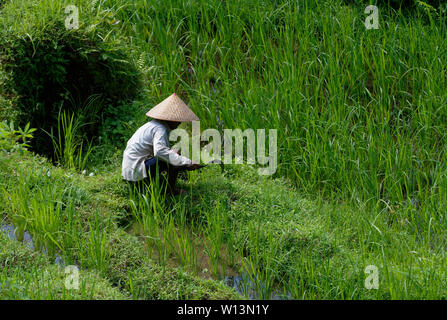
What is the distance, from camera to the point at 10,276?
3779mm

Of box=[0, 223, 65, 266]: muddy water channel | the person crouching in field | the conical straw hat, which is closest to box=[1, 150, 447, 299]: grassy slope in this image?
box=[0, 223, 65, 266]: muddy water channel

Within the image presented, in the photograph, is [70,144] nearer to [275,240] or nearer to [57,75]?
[57,75]

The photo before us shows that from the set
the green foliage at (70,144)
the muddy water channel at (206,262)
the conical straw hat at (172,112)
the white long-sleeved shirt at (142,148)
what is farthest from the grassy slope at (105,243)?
the conical straw hat at (172,112)

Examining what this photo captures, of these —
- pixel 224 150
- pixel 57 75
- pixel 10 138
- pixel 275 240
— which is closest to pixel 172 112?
pixel 224 150

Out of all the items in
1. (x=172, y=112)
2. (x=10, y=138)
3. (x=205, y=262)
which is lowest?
(x=205, y=262)

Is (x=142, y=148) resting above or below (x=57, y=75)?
below

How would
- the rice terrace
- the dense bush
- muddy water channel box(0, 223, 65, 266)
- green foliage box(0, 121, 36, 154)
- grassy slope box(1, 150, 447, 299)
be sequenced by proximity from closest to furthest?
grassy slope box(1, 150, 447, 299) < the rice terrace < muddy water channel box(0, 223, 65, 266) < green foliage box(0, 121, 36, 154) < the dense bush

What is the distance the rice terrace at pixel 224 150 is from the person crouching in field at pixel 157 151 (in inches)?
0.6

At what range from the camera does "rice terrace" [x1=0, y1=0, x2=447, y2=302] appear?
3992mm

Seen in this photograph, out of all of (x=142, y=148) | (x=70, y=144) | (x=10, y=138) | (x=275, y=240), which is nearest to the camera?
(x=275, y=240)

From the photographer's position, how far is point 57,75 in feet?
18.3

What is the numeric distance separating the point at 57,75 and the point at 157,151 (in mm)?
1636

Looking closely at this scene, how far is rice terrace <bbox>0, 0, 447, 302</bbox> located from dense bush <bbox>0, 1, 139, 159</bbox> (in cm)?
2

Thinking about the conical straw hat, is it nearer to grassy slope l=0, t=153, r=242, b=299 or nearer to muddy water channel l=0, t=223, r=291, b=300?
grassy slope l=0, t=153, r=242, b=299
